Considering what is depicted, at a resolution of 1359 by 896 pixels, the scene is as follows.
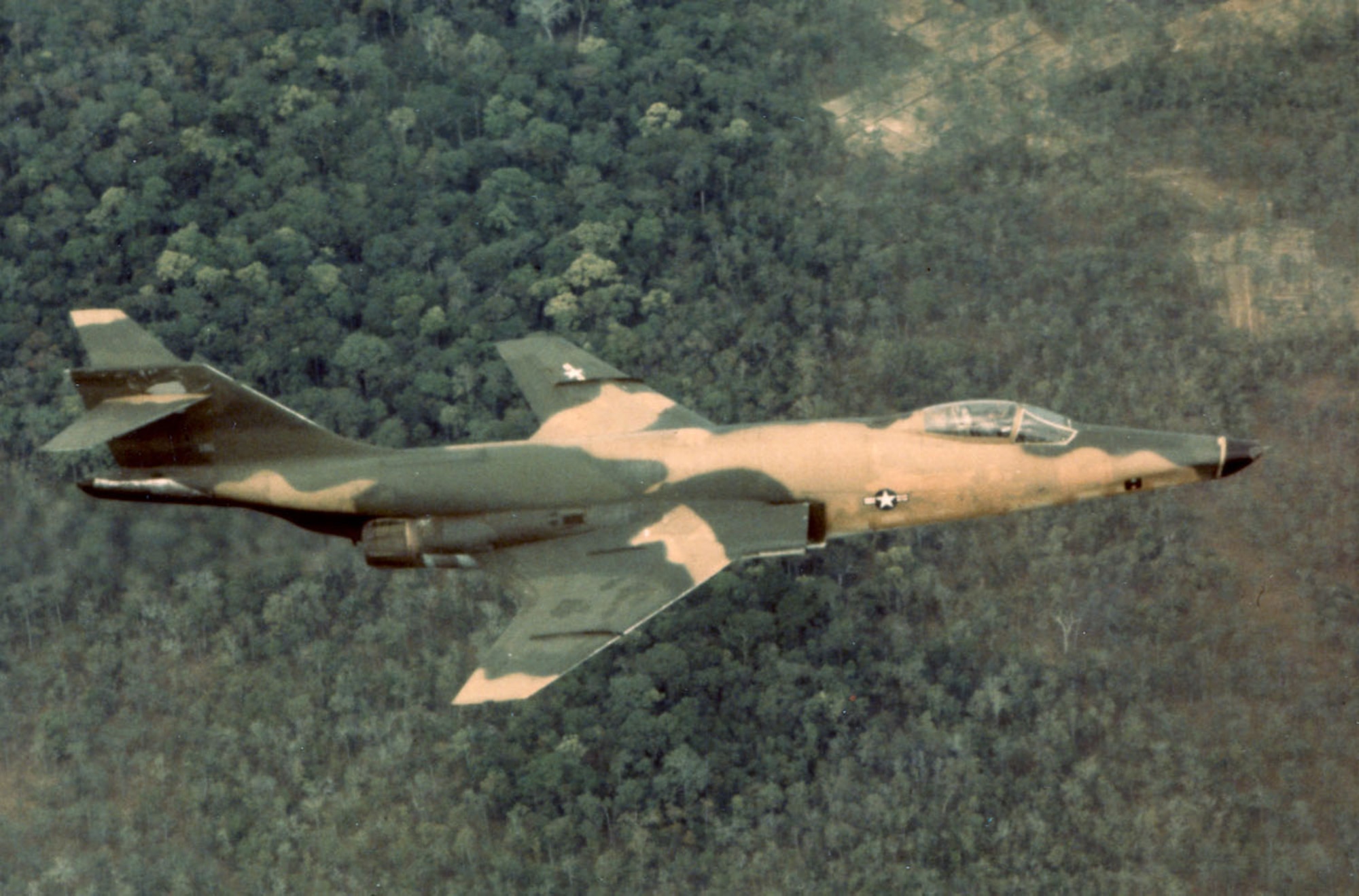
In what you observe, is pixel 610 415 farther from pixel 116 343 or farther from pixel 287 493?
pixel 116 343

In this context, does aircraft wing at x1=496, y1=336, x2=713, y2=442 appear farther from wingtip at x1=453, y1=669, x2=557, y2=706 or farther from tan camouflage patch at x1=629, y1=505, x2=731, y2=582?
wingtip at x1=453, y1=669, x2=557, y2=706

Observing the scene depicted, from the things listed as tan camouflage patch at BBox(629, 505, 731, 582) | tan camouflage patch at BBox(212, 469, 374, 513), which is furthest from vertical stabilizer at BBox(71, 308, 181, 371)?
tan camouflage patch at BBox(629, 505, 731, 582)

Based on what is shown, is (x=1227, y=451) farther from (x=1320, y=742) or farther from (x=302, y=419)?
Answer: (x=302, y=419)

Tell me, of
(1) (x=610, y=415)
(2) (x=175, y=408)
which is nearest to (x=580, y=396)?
(1) (x=610, y=415)

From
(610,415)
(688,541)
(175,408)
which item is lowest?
(688,541)

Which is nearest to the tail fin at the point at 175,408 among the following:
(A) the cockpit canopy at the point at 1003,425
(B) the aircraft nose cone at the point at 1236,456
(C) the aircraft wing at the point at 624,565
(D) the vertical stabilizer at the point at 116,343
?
(D) the vertical stabilizer at the point at 116,343

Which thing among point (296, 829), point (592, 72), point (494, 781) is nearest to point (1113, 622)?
point (494, 781)

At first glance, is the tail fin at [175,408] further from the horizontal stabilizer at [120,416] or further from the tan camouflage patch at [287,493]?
the tan camouflage patch at [287,493]
